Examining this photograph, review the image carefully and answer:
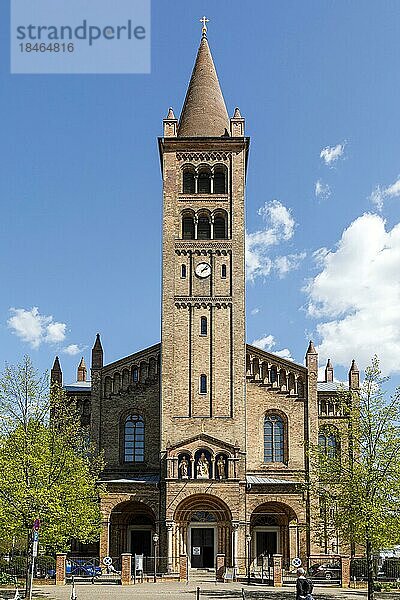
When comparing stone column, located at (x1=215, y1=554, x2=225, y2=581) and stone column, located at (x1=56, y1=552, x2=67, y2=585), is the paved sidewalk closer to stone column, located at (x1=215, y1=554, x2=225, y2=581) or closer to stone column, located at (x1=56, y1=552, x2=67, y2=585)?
stone column, located at (x1=56, y1=552, x2=67, y2=585)

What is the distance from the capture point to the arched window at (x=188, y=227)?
59219mm

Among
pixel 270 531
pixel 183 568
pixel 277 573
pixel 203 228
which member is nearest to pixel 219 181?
pixel 203 228

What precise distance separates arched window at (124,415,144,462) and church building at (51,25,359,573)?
0.08 m

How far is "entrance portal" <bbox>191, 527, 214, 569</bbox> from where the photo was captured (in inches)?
2122

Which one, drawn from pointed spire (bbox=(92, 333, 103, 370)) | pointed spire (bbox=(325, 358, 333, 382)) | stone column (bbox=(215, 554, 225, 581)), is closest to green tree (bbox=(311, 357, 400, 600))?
stone column (bbox=(215, 554, 225, 581))

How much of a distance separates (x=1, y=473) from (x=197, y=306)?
899 inches

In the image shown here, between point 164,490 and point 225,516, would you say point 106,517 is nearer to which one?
point 164,490

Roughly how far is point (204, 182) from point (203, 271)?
6.78 meters

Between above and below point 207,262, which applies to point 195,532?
below

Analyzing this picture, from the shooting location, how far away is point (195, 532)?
5409 cm

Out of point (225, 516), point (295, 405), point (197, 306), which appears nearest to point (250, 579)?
point (225, 516)

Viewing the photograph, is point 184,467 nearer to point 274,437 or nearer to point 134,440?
point 134,440

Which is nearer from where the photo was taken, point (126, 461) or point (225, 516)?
point (225, 516)

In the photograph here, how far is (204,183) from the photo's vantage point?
198 feet
